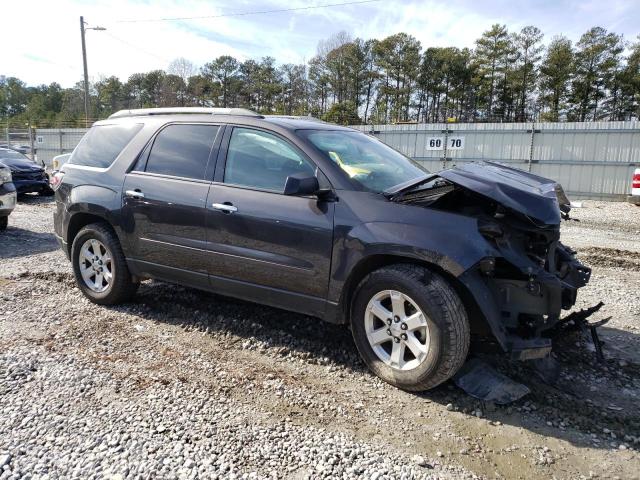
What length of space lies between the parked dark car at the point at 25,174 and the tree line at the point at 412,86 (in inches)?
1398

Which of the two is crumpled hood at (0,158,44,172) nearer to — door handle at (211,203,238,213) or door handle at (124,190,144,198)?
door handle at (124,190,144,198)

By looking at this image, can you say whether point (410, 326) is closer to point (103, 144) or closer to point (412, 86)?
point (103, 144)

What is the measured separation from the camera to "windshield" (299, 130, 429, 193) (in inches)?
142

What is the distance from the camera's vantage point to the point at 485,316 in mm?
3004

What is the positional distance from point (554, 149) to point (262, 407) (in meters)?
15.5

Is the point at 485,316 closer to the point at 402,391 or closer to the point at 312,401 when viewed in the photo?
the point at 402,391

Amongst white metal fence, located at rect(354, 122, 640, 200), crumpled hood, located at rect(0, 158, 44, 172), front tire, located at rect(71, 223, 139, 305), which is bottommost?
front tire, located at rect(71, 223, 139, 305)

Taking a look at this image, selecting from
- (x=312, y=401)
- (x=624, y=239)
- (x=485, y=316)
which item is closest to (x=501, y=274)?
(x=485, y=316)

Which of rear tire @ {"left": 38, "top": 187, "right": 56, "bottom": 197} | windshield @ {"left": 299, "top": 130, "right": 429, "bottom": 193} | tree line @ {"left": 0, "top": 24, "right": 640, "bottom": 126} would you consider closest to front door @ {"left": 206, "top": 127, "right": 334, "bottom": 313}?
windshield @ {"left": 299, "top": 130, "right": 429, "bottom": 193}

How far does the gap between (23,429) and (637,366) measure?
13.4ft

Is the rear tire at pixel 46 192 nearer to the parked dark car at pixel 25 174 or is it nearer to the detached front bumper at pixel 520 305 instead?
the parked dark car at pixel 25 174

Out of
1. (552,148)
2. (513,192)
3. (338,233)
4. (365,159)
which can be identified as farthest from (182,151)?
(552,148)

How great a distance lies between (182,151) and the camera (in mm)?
4285

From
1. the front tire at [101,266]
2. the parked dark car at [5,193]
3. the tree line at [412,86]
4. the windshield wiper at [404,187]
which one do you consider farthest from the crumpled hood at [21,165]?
the tree line at [412,86]
